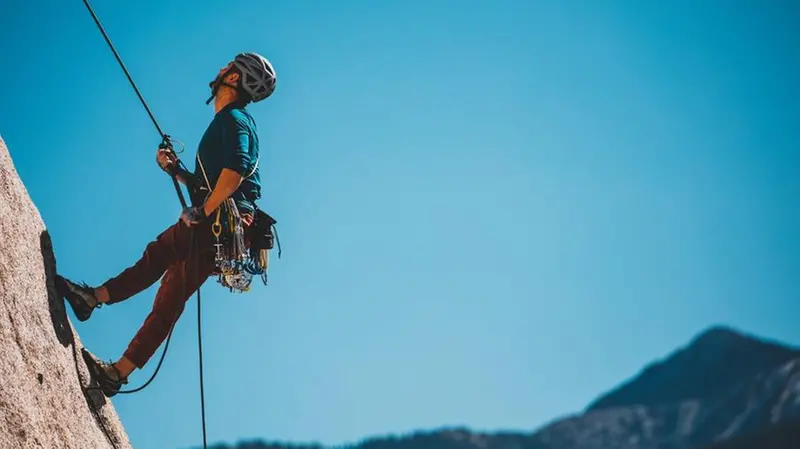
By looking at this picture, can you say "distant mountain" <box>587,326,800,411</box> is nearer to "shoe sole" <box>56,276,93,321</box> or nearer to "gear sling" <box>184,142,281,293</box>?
"gear sling" <box>184,142,281,293</box>

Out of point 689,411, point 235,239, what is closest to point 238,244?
point 235,239

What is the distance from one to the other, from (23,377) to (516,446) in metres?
83.7

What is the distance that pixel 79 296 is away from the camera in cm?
923

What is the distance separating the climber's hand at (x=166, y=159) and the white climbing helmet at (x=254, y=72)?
0.72 metres

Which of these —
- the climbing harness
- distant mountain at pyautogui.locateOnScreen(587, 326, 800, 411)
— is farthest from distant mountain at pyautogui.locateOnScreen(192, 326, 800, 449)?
the climbing harness

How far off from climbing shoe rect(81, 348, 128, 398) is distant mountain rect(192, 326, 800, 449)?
60.2 metres

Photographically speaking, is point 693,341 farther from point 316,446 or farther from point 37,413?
point 37,413

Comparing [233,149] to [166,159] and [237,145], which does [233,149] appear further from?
[166,159]

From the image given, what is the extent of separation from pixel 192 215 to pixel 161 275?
54 cm

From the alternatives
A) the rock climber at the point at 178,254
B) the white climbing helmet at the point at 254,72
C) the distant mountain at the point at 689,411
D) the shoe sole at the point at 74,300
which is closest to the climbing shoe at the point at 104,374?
the rock climber at the point at 178,254

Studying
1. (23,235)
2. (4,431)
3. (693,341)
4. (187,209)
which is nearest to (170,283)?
(187,209)

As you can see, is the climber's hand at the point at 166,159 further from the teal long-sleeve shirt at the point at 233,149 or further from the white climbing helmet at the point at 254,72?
the white climbing helmet at the point at 254,72

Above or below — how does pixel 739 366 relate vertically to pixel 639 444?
above

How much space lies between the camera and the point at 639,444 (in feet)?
295
